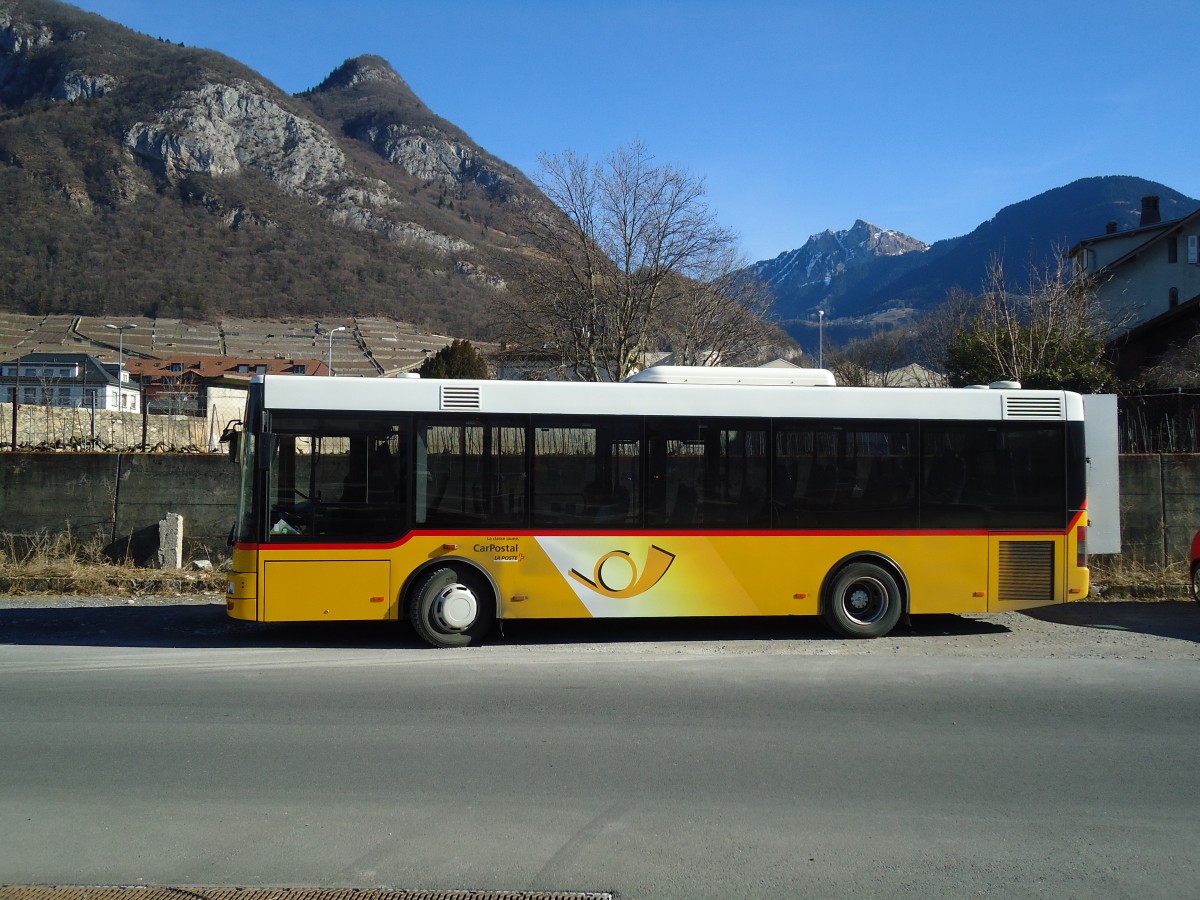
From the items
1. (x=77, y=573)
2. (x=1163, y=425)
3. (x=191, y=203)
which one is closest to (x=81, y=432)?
(x=77, y=573)

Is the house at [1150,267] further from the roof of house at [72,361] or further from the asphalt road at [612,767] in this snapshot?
the roof of house at [72,361]

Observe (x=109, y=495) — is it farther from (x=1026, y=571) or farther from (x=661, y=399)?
(x=1026, y=571)

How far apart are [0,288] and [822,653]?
126981mm

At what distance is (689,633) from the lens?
10891mm

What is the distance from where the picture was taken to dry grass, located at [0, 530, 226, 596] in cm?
1328

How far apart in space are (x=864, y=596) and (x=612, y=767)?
5.34m

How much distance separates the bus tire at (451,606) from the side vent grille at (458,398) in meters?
1.72

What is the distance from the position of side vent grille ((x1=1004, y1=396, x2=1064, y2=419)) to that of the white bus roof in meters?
0.01

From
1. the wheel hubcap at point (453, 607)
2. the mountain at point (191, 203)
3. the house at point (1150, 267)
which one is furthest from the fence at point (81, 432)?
the mountain at point (191, 203)

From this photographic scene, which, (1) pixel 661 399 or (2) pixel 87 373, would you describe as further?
(2) pixel 87 373

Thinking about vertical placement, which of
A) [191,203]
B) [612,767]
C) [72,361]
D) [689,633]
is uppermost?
[191,203]

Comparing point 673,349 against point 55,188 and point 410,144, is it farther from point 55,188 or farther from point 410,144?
point 410,144

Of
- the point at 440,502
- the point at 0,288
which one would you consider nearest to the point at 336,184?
the point at 0,288

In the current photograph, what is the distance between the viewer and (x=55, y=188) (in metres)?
126
